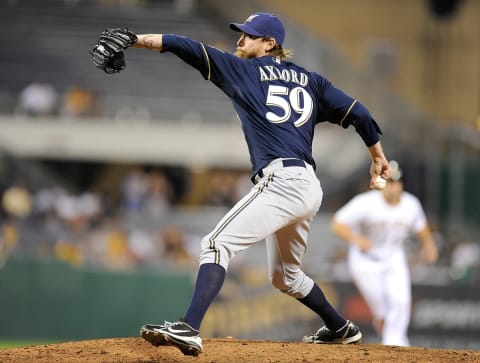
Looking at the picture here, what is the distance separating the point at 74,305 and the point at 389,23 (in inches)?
694

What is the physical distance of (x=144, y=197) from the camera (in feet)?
65.3

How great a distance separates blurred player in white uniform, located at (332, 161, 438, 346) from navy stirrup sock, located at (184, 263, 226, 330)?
440 cm

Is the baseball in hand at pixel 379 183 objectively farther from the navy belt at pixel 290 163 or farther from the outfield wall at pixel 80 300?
the outfield wall at pixel 80 300

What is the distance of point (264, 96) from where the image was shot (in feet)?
20.0

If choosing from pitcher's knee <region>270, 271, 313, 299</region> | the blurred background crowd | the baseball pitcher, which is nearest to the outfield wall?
the blurred background crowd

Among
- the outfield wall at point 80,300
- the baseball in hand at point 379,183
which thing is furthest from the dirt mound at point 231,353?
the outfield wall at point 80,300

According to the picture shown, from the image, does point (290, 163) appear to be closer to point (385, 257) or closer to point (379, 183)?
point (379, 183)

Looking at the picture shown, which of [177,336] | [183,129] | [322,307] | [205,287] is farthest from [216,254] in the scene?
[183,129]

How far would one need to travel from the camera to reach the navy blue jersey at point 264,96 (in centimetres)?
603

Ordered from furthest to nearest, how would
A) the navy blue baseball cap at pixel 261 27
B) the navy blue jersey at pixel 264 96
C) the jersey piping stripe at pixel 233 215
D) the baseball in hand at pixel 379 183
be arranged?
1. the baseball in hand at pixel 379 183
2. the navy blue baseball cap at pixel 261 27
3. the navy blue jersey at pixel 264 96
4. the jersey piping stripe at pixel 233 215

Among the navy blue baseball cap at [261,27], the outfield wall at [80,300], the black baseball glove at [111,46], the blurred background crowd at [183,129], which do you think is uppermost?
the navy blue baseball cap at [261,27]

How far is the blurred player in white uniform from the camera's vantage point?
397 inches

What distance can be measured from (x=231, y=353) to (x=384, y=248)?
4462mm

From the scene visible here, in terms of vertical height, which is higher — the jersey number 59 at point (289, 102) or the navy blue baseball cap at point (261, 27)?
the navy blue baseball cap at point (261, 27)
